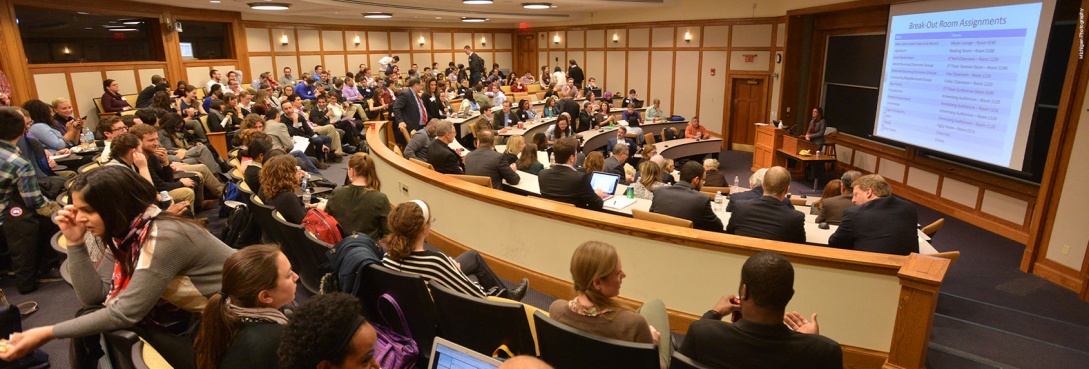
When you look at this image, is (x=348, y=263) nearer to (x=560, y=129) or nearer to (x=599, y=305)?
(x=599, y=305)

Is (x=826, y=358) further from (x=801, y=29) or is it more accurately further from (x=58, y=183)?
(x=801, y=29)

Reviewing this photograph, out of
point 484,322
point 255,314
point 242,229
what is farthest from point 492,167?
point 255,314

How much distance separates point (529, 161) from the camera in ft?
21.1

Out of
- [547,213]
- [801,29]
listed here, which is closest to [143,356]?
[547,213]

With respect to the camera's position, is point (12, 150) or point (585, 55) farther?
point (585, 55)

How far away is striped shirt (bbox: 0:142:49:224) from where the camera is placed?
12.5ft

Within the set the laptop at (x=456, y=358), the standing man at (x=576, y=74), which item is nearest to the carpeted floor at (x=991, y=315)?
the laptop at (x=456, y=358)

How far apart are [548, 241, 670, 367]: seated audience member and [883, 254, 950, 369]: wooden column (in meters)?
1.47

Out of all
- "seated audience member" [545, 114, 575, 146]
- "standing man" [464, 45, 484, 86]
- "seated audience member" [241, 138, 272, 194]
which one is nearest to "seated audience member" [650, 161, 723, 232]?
"seated audience member" [241, 138, 272, 194]

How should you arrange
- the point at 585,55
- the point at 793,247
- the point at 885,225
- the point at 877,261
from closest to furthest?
the point at 877,261
the point at 793,247
the point at 885,225
the point at 585,55

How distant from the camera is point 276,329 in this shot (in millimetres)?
1731

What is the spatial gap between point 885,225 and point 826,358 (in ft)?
7.25

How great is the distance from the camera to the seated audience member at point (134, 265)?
1.89 meters

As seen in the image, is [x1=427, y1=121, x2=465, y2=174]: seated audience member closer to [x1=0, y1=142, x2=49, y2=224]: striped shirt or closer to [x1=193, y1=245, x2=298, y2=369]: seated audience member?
[x1=0, y1=142, x2=49, y2=224]: striped shirt
